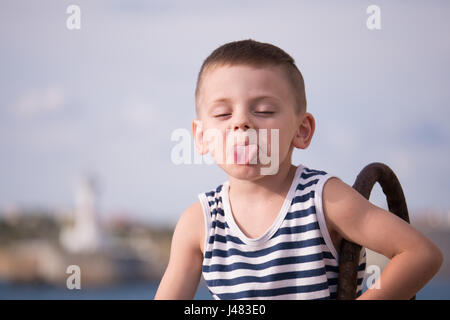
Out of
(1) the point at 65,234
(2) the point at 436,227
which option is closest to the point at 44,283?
(1) the point at 65,234

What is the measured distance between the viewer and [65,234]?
3275 centimetres

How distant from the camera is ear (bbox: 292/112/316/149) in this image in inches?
47.9

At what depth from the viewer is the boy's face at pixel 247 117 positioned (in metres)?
1.09

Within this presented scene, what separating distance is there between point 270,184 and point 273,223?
0.29 ft

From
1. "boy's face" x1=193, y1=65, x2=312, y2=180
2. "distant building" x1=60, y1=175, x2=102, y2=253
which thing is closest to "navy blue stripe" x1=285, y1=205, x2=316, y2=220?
"boy's face" x1=193, y1=65, x2=312, y2=180

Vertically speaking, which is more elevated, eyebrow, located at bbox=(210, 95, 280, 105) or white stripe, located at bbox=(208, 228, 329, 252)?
eyebrow, located at bbox=(210, 95, 280, 105)

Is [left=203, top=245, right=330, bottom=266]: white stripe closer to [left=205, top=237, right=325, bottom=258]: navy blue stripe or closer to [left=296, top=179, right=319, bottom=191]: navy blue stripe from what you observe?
[left=205, top=237, right=325, bottom=258]: navy blue stripe

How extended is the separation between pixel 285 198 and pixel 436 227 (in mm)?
22594

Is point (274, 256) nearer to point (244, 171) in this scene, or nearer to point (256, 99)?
point (244, 171)

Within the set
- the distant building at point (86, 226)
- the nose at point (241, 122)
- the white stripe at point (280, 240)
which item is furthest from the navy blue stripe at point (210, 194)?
the distant building at point (86, 226)

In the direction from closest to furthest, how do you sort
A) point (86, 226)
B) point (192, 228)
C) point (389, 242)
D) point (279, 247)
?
1. point (389, 242)
2. point (279, 247)
3. point (192, 228)
4. point (86, 226)

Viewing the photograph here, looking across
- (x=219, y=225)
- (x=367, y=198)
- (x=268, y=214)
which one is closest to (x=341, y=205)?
(x=367, y=198)

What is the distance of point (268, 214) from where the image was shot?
3.89 feet

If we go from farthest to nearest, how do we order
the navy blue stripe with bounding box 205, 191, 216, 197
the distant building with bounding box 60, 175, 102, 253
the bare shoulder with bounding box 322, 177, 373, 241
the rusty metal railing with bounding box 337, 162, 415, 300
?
the distant building with bounding box 60, 175, 102, 253, the navy blue stripe with bounding box 205, 191, 216, 197, the bare shoulder with bounding box 322, 177, 373, 241, the rusty metal railing with bounding box 337, 162, 415, 300
